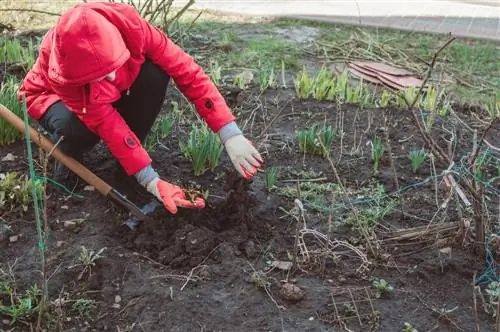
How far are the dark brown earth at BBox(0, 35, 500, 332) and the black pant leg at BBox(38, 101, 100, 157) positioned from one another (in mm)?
218

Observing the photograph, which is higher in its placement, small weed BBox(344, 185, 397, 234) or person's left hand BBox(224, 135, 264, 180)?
person's left hand BBox(224, 135, 264, 180)

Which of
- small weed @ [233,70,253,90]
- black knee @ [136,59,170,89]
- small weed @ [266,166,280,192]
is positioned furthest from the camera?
small weed @ [233,70,253,90]

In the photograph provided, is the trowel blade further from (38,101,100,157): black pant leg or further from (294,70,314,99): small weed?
(294,70,314,99): small weed

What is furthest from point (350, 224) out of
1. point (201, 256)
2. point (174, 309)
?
point (174, 309)

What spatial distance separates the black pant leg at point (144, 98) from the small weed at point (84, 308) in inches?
34.2

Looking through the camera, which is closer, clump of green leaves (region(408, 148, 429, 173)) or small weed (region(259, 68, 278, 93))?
clump of green leaves (region(408, 148, 429, 173))

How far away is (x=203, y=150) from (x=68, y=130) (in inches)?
22.6

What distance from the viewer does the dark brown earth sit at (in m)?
2.11

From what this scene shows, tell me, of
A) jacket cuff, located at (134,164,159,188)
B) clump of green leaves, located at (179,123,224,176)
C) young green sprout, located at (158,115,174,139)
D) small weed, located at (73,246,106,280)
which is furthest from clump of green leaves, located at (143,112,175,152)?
small weed, located at (73,246,106,280)

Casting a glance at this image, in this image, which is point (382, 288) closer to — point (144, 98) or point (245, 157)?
point (245, 157)

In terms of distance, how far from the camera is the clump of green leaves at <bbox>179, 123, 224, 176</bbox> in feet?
9.25

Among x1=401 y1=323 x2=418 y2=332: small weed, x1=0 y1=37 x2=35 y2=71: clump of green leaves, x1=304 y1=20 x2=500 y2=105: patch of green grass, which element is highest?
x1=0 y1=37 x2=35 y2=71: clump of green leaves

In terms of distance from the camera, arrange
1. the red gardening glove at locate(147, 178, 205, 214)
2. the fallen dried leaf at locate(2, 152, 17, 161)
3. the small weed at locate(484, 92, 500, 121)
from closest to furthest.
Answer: the red gardening glove at locate(147, 178, 205, 214) → the fallen dried leaf at locate(2, 152, 17, 161) → the small weed at locate(484, 92, 500, 121)

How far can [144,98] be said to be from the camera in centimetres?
268
